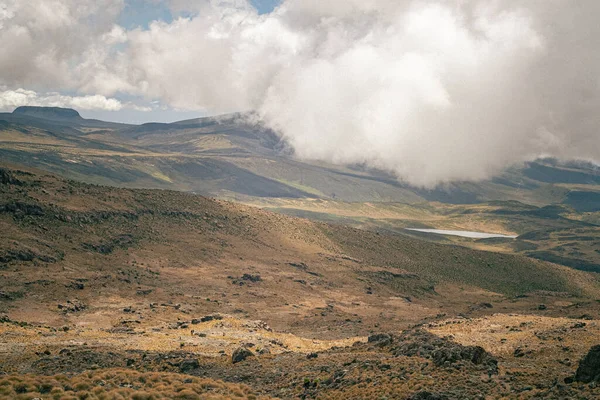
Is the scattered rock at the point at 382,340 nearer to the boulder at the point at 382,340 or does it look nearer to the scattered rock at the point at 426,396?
the boulder at the point at 382,340

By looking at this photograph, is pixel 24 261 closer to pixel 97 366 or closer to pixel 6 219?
pixel 6 219

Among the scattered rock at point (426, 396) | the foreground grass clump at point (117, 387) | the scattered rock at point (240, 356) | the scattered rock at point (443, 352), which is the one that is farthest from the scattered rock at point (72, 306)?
the scattered rock at point (426, 396)

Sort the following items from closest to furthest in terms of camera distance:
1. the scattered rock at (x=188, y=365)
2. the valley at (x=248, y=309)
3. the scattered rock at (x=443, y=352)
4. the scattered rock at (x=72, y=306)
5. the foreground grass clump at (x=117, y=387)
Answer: the foreground grass clump at (x=117, y=387), the valley at (x=248, y=309), the scattered rock at (x=443, y=352), the scattered rock at (x=188, y=365), the scattered rock at (x=72, y=306)

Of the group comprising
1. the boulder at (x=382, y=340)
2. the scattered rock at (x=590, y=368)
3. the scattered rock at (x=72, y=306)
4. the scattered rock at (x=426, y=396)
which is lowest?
the scattered rock at (x=72, y=306)

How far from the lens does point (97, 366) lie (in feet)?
148

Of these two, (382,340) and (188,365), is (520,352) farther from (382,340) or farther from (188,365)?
(188,365)

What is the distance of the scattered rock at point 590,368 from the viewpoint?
111 ft

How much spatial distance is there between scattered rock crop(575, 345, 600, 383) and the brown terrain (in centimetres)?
16

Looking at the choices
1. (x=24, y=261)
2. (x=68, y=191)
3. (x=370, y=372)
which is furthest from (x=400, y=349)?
(x=68, y=191)

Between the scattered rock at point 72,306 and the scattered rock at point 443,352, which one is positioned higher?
the scattered rock at point 443,352

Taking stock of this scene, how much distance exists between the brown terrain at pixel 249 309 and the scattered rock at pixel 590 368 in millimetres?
165

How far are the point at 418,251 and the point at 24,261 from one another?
447 feet

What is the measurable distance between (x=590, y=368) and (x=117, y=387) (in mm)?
31315

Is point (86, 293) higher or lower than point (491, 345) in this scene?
lower
